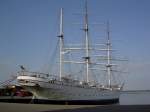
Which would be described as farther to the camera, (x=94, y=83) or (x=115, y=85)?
(x=115, y=85)

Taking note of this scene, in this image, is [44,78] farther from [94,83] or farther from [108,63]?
[108,63]

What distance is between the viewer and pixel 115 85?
95500 millimetres

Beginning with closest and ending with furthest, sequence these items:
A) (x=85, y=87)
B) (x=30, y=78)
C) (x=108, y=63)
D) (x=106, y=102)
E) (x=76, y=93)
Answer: (x=30, y=78) → (x=76, y=93) → (x=85, y=87) → (x=106, y=102) → (x=108, y=63)

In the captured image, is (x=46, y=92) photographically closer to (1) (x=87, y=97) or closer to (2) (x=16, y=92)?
(1) (x=87, y=97)

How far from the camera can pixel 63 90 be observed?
188 ft

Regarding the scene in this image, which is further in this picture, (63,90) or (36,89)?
(63,90)

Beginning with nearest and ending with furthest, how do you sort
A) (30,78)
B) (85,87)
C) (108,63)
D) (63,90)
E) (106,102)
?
(30,78) < (63,90) < (85,87) < (106,102) < (108,63)

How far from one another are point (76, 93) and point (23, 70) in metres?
14.1

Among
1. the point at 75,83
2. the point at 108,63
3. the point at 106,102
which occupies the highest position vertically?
the point at 108,63

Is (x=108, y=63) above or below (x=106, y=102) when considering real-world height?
above

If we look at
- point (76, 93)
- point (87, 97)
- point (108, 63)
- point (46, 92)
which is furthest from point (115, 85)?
point (46, 92)

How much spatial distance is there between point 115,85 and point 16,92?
3125cm

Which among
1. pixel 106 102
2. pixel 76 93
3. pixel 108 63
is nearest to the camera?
pixel 76 93

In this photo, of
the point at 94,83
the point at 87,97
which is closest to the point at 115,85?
the point at 94,83
